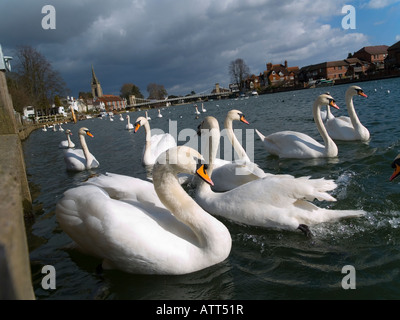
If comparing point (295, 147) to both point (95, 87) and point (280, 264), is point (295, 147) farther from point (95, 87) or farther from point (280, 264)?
point (95, 87)

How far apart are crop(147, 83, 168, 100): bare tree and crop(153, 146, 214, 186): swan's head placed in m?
161

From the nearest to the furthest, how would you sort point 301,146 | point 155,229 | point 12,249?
point 12,249 < point 155,229 < point 301,146

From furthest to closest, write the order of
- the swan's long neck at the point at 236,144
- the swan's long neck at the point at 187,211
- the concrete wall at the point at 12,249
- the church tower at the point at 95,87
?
the church tower at the point at 95,87 → the swan's long neck at the point at 236,144 → the swan's long neck at the point at 187,211 → the concrete wall at the point at 12,249

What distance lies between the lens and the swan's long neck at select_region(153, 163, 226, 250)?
117 inches

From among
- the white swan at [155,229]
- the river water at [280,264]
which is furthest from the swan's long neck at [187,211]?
the river water at [280,264]

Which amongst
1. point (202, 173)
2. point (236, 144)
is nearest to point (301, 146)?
point (236, 144)

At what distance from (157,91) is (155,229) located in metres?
162

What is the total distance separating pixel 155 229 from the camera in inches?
112

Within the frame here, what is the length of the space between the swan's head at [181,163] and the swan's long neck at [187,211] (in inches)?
0.6

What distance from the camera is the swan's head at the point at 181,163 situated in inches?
121
